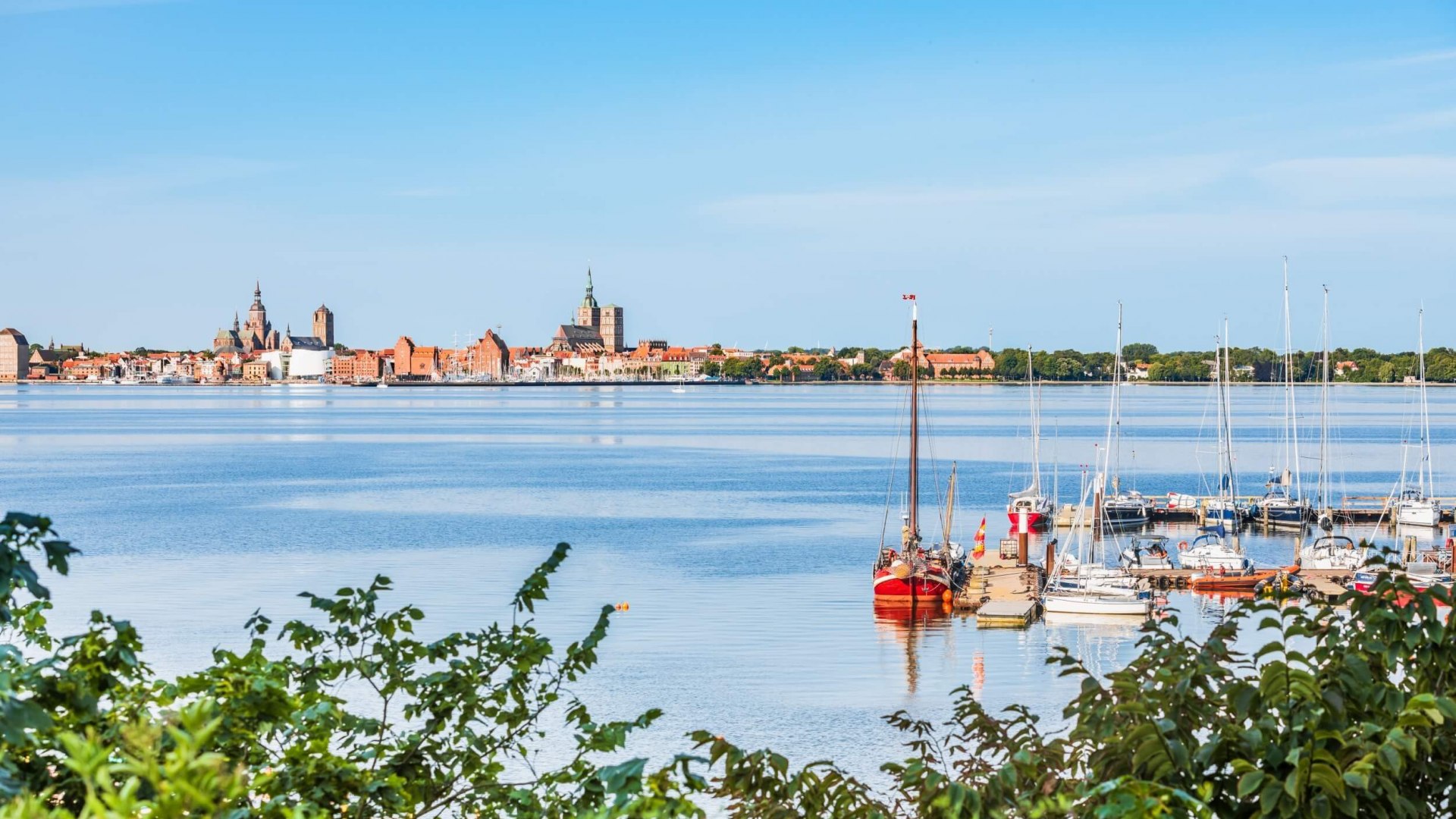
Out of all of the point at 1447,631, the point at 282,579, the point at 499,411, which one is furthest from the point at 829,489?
the point at 499,411

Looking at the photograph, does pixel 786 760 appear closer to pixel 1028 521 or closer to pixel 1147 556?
pixel 1147 556

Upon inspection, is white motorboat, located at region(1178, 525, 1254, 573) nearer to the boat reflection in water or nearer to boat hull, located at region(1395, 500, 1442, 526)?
the boat reflection in water

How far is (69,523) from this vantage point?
47.4 metres

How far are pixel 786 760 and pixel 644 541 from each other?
3883 centimetres

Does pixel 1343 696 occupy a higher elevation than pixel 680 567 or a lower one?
higher

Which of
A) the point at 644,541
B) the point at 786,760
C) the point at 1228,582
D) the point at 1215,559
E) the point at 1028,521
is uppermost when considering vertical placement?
the point at 786,760

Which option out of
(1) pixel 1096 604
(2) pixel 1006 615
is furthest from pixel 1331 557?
(2) pixel 1006 615

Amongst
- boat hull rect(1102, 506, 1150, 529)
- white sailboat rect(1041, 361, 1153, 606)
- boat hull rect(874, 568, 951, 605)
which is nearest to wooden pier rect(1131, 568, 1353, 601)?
white sailboat rect(1041, 361, 1153, 606)

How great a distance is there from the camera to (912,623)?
29109 mm

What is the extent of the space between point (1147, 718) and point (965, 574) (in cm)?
3066

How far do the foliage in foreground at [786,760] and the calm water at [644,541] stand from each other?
1292 cm

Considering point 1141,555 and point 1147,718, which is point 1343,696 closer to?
point 1147,718

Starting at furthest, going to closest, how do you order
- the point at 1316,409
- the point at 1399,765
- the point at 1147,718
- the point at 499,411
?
1. the point at 499,411
2. the point at 1316,409
3. the point at 1147,718
4. the point at 1399,765

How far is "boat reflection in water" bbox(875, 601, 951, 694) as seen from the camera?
1051 inches
